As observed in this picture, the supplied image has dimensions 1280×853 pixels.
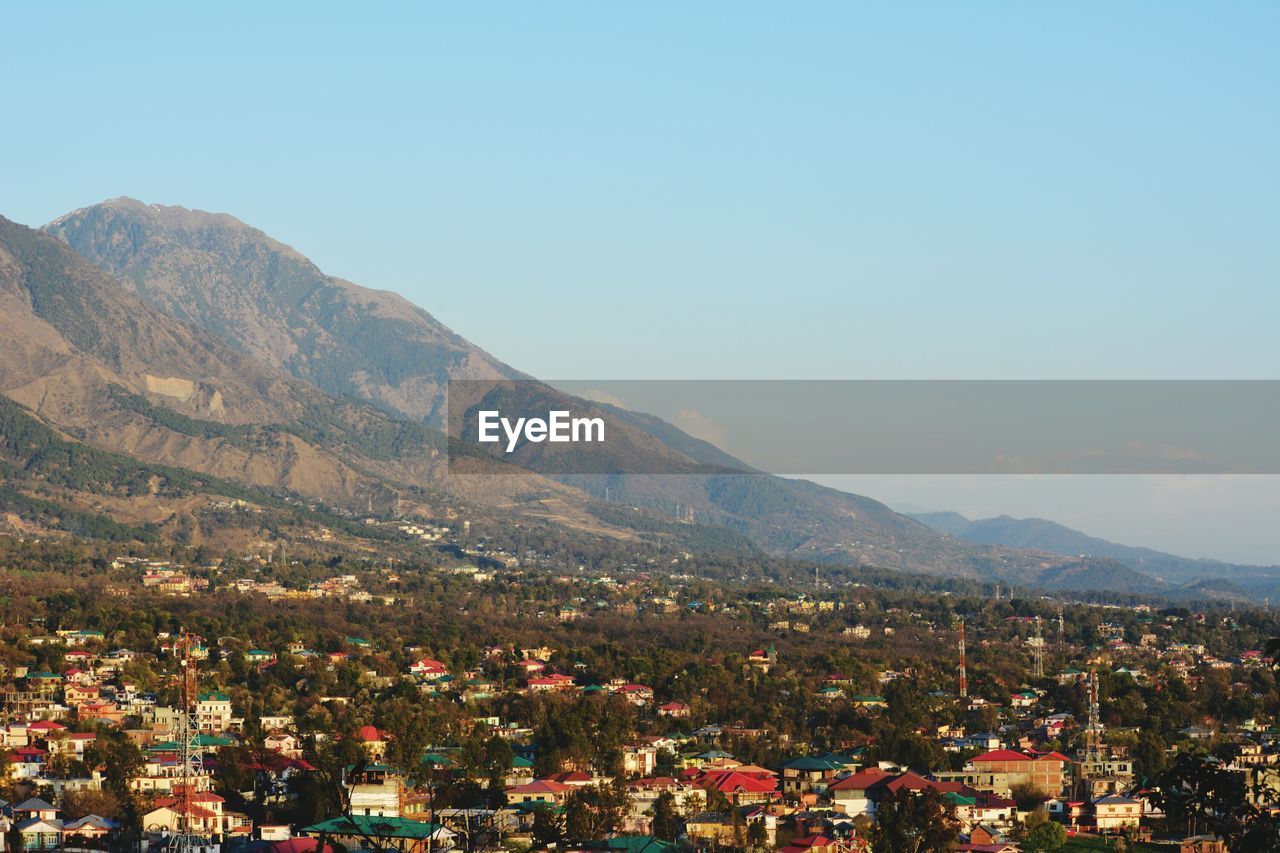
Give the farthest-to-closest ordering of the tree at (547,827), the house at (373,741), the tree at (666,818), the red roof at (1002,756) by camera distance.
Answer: the red roof at (1002,756) < the house at (373,741) < the tree at (666,818) < the tree at (547,827)

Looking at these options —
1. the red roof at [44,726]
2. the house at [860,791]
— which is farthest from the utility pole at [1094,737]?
the red roof at [44,726]

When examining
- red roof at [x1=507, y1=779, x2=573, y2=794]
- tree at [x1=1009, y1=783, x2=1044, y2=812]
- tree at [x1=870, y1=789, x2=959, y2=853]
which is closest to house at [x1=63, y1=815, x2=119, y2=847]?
red roof at [x1=507, y1=779, x2=573, y2=794]

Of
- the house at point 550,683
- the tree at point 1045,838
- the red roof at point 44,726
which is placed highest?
the house at point 550,683

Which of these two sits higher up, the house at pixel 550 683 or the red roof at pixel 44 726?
the house at pixel 550 683

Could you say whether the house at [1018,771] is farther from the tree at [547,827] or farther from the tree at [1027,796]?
the tree at [547,827]

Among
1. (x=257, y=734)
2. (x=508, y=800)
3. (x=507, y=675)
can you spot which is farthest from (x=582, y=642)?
(x=508, y=800)

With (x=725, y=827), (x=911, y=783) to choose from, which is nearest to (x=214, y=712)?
(x=911, y=783)

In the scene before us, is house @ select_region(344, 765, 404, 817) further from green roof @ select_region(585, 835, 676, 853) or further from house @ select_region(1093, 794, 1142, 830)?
house @ select_region(1093, 794, 1142, 830)

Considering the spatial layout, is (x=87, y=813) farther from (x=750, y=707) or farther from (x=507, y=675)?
(x=507, y=675)
